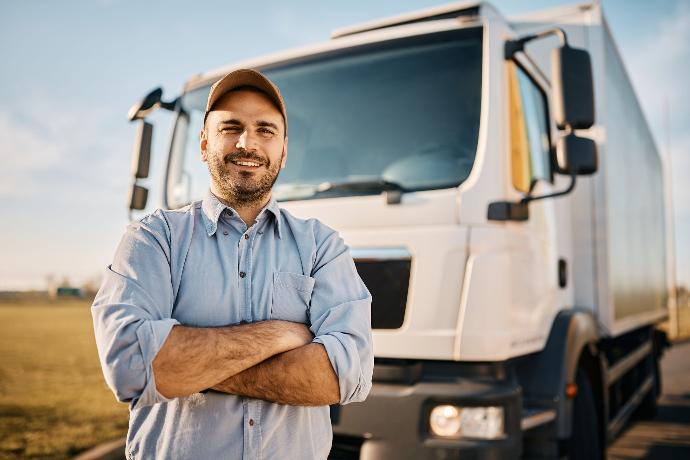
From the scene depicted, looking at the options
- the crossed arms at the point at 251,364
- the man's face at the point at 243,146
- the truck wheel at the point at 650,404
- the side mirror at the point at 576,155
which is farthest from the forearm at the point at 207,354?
the truck wheel at the point at 650,404

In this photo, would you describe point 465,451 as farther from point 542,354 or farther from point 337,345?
point 337,345

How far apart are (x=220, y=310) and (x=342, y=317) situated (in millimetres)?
350

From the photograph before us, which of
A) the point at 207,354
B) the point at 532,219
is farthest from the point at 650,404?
the point at 207,354

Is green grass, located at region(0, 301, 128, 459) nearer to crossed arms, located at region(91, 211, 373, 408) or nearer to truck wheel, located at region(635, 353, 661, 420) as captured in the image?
crossed arms, located at region(91, 211, 373, 408)

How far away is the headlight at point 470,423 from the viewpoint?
2.73 m

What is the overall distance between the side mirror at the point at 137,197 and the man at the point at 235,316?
2204 millimetres

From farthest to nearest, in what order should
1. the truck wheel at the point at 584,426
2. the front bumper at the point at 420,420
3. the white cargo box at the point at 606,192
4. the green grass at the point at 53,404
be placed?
1. the green grass at the point at 53,404
2. the white cargo box at the point at 606,192
3. the truck wheel at the point at 584,426
4. the front bumper at the point at 420,420

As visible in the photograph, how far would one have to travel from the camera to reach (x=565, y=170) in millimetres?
2896

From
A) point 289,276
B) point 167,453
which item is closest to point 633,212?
point 289,276

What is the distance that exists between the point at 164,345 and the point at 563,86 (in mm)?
2135

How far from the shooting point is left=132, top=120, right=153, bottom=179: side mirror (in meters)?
3.97

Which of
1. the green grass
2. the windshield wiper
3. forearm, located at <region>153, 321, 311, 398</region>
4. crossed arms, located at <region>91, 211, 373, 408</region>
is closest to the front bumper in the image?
the windshield wiper

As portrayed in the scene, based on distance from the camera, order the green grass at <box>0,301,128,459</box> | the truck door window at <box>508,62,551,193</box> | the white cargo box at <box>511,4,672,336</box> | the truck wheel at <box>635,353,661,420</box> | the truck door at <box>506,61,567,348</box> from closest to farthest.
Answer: the truck door at <box>506,61,567,348</box>, the truck door window at <box>508,62,551,193</box>, the white cargo box at <box>511,4,672,336</box>, the green grass at <box>0,301,128,459</box>, the truck wheel at <box>635,353,661,420</box>

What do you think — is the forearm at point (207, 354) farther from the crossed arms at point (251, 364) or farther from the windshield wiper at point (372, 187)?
the windshield wiper at point (372, 187)
